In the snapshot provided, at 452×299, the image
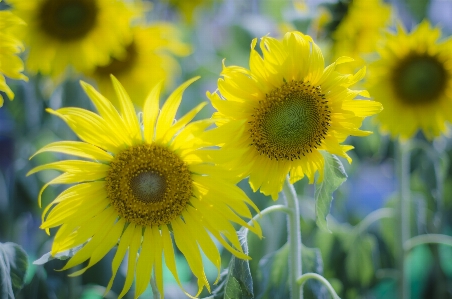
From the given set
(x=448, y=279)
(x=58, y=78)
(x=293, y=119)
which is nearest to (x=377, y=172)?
(x=448, y=279)

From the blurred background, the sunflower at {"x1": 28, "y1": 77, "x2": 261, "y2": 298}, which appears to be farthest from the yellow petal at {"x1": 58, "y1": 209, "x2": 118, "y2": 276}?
the blurred background

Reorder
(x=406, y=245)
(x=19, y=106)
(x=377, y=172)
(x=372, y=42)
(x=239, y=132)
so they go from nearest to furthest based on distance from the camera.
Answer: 1. (x=239, y=132)
2. (x=406, y=245)
3. (x=372, y=42)
4. (x=19, y=106)
5. (x=377, y=172)

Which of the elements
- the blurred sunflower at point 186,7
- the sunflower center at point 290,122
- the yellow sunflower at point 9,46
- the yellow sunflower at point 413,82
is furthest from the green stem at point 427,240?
the blurred sunflower at point 186,7

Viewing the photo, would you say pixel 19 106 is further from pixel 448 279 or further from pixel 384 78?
pixel 448 279

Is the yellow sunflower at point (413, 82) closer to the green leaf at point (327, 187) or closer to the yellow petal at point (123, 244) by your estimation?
the green leaf at point (327, 187)

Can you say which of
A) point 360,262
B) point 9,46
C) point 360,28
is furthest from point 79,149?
point 360,28

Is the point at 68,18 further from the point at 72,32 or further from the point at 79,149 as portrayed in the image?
the point at 79,149
